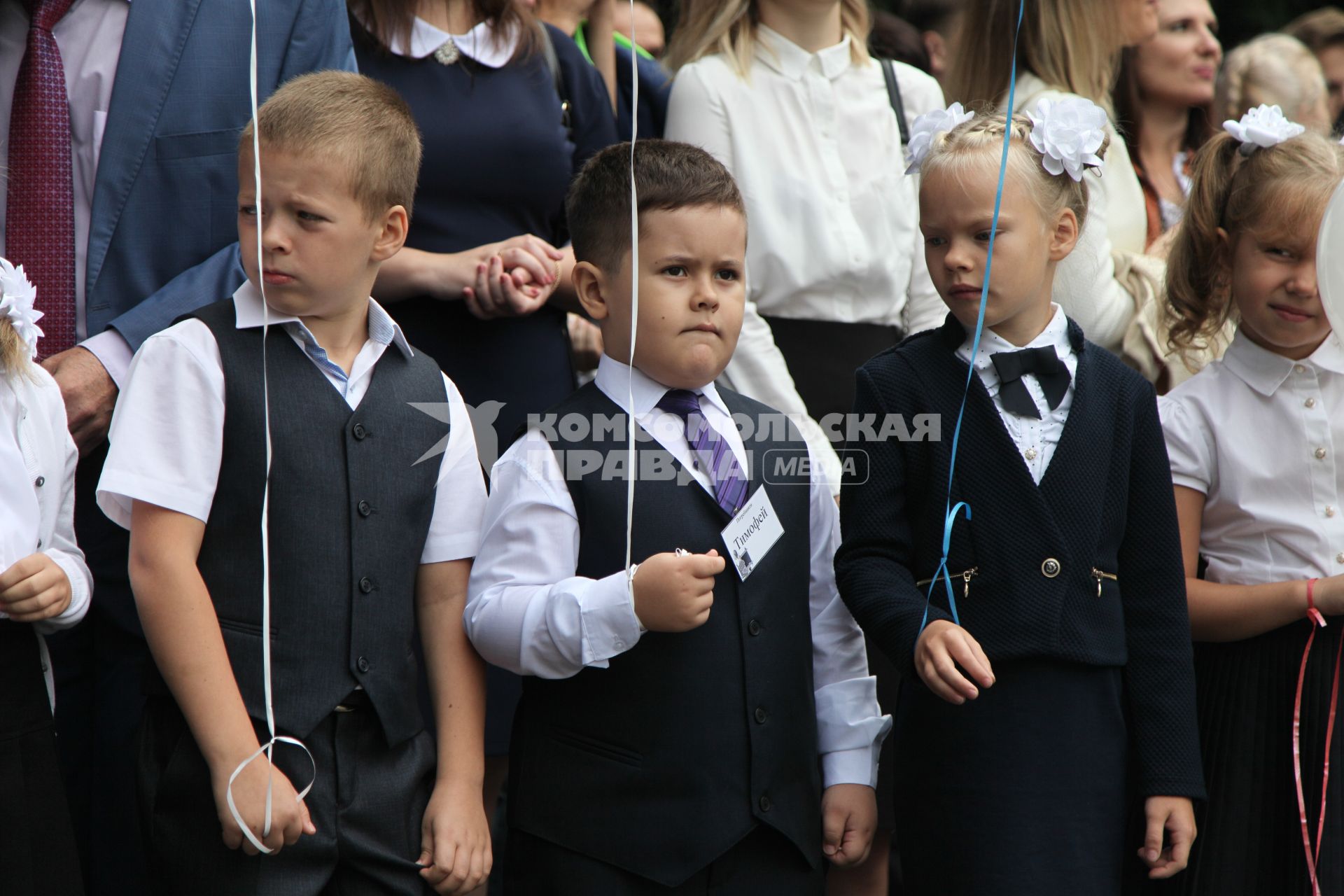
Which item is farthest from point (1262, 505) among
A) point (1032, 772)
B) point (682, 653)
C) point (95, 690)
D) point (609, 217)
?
point (95, 690)

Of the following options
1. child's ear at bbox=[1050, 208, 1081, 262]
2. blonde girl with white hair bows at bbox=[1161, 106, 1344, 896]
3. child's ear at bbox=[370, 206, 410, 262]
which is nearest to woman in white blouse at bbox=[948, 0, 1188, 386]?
blonde girl with white hair bows at bbox=[1161, 106, 1344, 896]

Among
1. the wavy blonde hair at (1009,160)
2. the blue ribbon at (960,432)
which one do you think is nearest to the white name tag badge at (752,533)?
the blue ribbon at (960,432)

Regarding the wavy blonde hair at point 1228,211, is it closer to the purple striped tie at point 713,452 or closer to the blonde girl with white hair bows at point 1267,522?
the blonde girl with white hair bows at point 1267,522

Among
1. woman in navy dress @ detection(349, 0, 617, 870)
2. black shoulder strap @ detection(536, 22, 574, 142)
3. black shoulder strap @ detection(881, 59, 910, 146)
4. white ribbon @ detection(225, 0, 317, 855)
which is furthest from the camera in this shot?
black shoulder strap @ detection(881, 59, 910, 146)

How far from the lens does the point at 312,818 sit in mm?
2201

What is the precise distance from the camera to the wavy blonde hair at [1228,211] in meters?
2.73

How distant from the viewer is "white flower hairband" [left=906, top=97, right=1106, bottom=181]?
99.6 inches

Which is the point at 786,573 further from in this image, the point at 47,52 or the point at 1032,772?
the point at 47,52

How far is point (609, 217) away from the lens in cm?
261

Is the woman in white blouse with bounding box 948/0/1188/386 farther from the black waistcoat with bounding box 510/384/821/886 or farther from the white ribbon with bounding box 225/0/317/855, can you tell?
the white ribbon with bounding box 225/0/317/855

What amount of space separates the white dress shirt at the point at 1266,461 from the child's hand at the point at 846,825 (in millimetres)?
824

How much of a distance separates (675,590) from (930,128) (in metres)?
1.03

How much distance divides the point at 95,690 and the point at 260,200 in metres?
0.98

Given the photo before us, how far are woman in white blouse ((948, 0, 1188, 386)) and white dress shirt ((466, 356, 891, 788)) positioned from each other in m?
1.03
